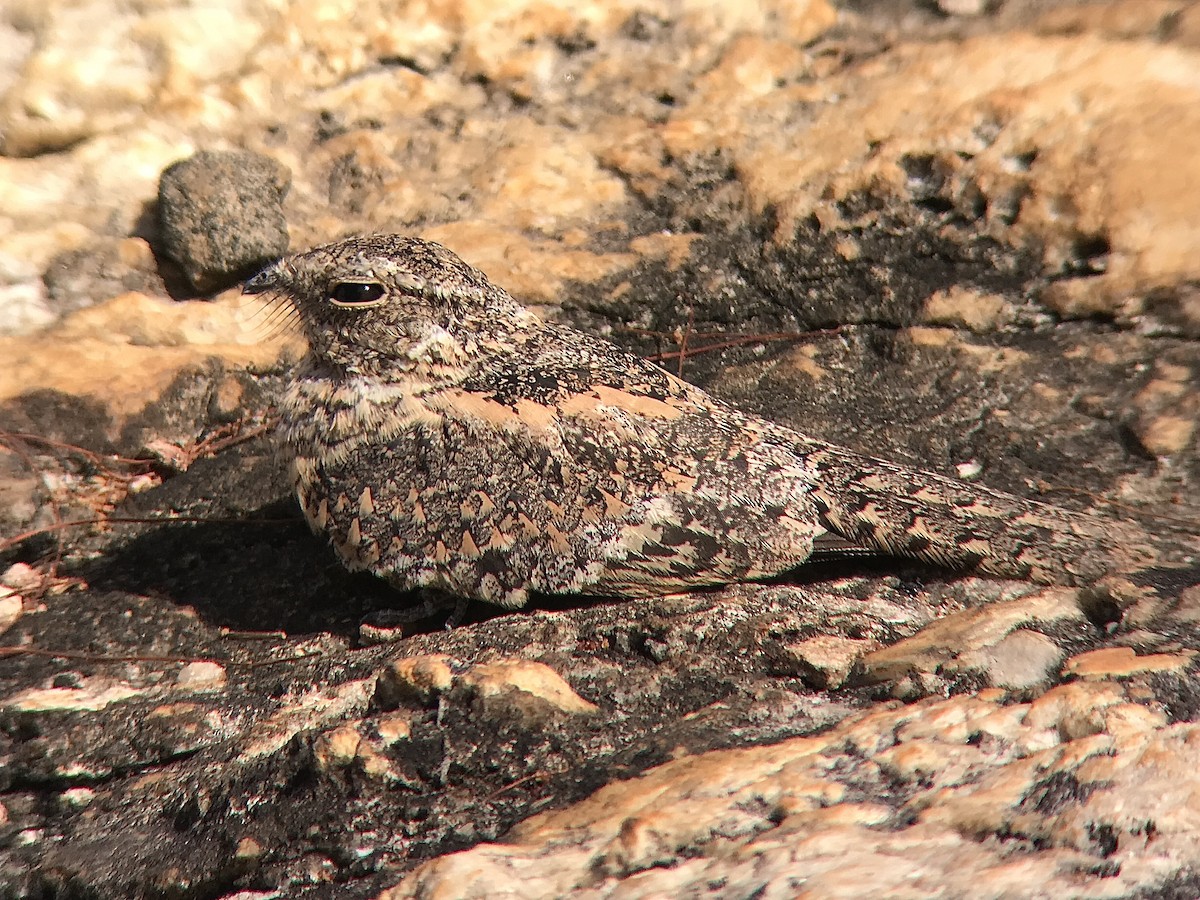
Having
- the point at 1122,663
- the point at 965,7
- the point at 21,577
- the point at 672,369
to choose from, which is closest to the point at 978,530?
the point at 1122,663

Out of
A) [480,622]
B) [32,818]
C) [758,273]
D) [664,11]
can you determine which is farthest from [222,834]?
[664,11]

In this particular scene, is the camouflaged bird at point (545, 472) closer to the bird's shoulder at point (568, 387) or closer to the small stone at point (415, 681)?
the bird's shoulder at point (568, 387)

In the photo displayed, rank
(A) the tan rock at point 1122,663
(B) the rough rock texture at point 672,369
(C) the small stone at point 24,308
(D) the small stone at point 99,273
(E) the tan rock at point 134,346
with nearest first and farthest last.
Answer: (B) the rough rock texture at point 672,369 → (A) the tan rock at point 1122,663 → (E) the tan rock at point 134,346 → (C) the small stone at point 24,308 → (D) the small stone at point 99,273

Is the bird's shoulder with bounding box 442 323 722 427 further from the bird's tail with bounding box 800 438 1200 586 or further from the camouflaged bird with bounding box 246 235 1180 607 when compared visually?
the bird's tail with bounding box 800 438 1200 586

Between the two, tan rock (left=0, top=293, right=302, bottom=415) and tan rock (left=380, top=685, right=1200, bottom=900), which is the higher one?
tan rock (left=0, top=293, right=302, bottom=415)

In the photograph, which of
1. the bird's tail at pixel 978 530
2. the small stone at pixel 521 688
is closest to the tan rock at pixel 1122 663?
the bird's tail at pixel 978 530

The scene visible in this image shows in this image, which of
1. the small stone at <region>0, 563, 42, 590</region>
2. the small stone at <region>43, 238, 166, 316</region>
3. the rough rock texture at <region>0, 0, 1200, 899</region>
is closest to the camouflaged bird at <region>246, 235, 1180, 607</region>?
the rough rock texture at <region>0, 0, 1200, 899</region>
